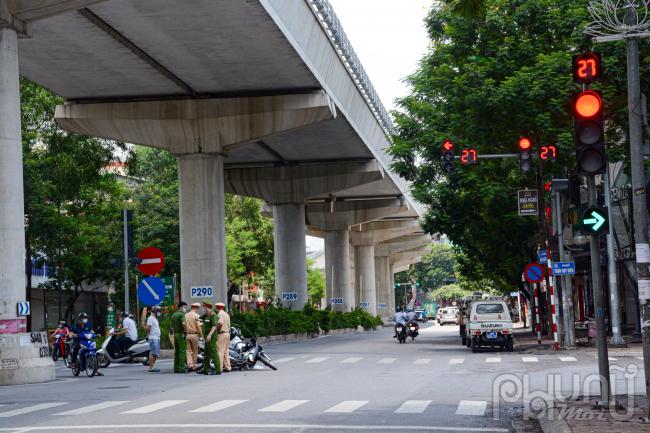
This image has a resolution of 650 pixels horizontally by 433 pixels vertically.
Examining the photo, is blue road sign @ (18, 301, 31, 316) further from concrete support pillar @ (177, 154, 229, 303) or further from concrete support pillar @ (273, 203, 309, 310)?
concrete support pillar @ (273, 203, 309, 310)

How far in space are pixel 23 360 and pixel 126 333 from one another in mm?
6073

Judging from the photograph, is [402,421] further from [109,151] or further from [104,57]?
[109,151]

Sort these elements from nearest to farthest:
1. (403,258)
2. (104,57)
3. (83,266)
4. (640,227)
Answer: (640,227), (104,57), (83,266), (403,258)

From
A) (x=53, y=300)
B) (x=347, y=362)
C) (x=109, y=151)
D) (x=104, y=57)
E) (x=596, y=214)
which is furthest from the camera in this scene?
(x=53, y=300)

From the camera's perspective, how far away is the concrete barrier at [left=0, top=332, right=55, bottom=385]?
2411 centimetres

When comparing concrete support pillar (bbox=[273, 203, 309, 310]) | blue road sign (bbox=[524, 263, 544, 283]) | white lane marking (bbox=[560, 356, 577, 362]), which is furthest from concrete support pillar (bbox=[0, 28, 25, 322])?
concrete support pillar (bbox=[273, 203, 309, 310])

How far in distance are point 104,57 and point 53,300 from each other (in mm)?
34032

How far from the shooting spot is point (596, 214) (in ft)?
44.5

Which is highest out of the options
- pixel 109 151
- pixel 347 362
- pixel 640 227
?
pixel 109 151

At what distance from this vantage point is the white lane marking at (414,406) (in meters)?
15.4

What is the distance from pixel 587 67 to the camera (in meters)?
13.4

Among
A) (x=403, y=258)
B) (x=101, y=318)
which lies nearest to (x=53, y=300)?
(x=101, y=318)

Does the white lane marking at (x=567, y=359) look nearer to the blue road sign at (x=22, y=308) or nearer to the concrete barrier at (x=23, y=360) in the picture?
the concrete barrier at (x=23, y=360)

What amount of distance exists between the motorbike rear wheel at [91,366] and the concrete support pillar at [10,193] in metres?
1.83
